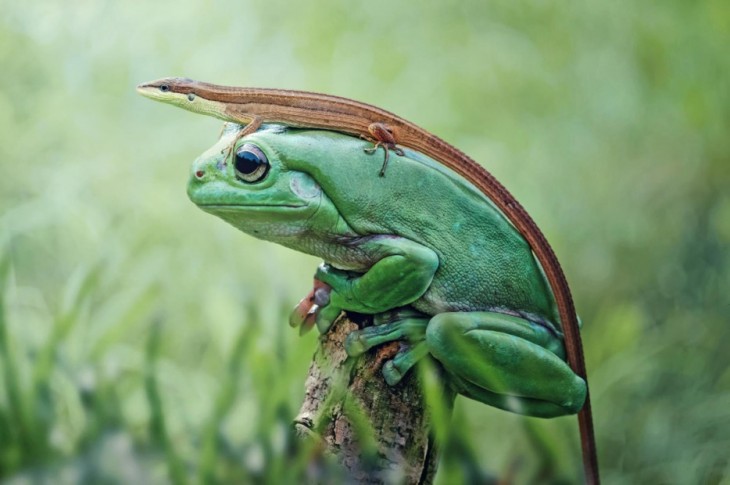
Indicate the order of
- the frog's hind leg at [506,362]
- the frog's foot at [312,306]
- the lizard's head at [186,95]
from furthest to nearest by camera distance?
the lizard's head at [186,95] → the frog's foot at [312,306] → the frog's hind leg at [506,362]

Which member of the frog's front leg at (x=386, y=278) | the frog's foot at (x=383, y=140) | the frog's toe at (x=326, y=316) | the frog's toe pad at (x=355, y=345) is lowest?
the frog's toe pad at (x=355, y=345)

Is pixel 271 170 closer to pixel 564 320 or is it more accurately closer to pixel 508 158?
pixel 564 320

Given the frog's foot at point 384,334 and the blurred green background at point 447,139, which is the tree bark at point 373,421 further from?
the blurred green background at point 447,139

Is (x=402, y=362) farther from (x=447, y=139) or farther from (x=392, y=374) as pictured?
(x=447, y=139)

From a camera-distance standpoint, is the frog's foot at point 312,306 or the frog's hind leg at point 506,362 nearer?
the frog's hind leg at point 506,362

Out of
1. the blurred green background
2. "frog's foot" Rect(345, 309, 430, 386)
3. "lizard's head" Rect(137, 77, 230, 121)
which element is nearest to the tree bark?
"frog's foot" Rect(345, 309, 430, 386)

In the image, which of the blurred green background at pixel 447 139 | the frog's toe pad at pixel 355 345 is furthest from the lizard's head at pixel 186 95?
the blurred green background at pixel 447 139

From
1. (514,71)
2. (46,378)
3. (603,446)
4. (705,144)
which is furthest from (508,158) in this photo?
(46,378)
